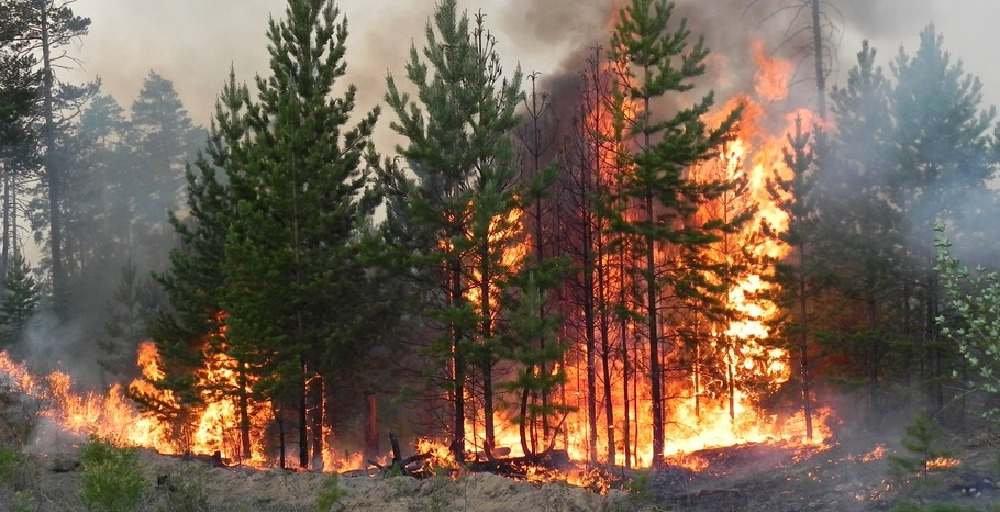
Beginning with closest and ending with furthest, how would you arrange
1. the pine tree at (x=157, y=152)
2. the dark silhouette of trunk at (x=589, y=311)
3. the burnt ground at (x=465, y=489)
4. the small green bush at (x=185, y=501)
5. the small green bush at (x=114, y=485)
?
the small green bush at (x=114, y=485) < the small green bush at (x=185, y=501) < the burnt ground at (x=465, y=489) < the dark silhouette of trunk at (x=589, y=311) < the pine tree at (x=157, y=152)

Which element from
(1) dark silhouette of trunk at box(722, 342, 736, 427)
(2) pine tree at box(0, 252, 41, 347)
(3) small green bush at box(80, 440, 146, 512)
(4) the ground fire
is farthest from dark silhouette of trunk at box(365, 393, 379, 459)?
(2) pine tree at box(0, 252, 41, 347)

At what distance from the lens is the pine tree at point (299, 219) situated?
68.4 feet

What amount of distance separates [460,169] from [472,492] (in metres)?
9.43

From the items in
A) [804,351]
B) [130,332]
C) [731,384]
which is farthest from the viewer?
[130,332]

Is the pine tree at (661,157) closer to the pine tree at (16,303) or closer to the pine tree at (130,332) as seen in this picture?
the pine tree at (130,332)

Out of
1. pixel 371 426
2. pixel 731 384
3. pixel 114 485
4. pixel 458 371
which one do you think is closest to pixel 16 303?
pixel 371 426

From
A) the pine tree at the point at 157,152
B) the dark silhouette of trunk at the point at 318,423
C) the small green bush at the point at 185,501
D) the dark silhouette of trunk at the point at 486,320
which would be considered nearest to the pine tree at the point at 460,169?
the dark silhouette of trunk at the point at 486,320

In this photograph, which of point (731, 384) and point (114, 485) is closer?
point (114, 485)

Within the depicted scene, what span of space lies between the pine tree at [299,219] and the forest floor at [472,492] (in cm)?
449

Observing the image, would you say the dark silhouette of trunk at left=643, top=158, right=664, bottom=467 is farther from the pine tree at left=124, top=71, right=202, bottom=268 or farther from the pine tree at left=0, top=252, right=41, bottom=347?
the pine tree at left=124, top=71, right=202, bottom=268

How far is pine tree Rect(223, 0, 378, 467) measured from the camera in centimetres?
2084

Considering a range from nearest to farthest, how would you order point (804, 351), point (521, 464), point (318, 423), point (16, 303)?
point (521, 464) < point (318, 423) < point (804, 351) < point (16, 303)

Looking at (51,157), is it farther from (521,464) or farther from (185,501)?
(185,501)

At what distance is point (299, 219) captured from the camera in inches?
861
